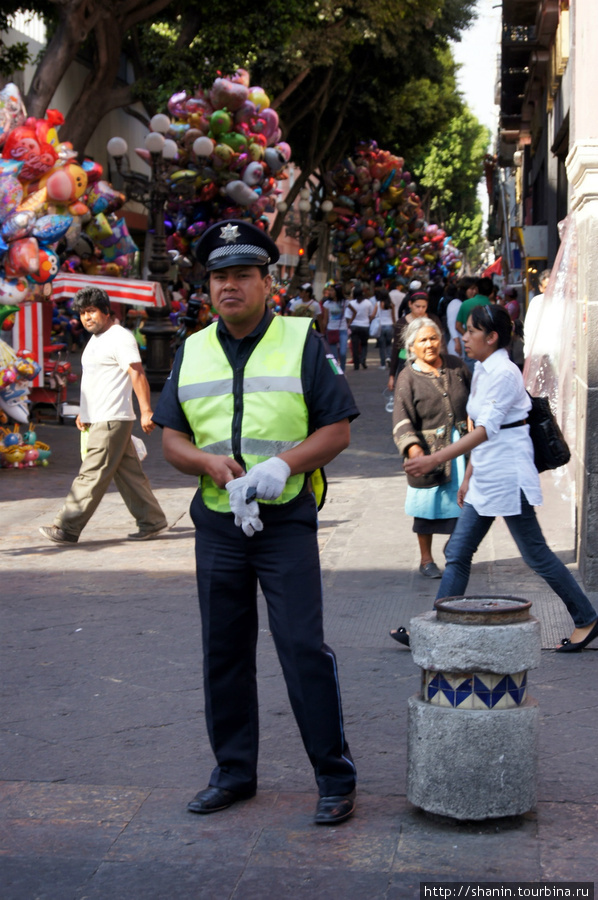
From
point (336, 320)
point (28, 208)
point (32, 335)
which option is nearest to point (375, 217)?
point (336, 320)

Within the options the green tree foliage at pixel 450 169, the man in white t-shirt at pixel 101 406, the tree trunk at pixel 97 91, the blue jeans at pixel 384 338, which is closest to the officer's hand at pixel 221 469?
the man in white t-shirt at pixel 101 406

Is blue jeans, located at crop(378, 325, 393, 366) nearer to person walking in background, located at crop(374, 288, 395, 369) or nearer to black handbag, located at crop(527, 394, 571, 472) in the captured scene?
person walking in background, located at crop(374, 288, 395, 369)

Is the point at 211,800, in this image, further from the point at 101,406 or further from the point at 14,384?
the point at 14,384

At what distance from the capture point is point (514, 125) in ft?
104

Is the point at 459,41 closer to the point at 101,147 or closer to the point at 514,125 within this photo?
the point at 514,125

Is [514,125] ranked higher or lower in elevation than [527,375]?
higher

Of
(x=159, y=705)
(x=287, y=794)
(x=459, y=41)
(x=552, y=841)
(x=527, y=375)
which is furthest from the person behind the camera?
Result: (x=459, y=41)

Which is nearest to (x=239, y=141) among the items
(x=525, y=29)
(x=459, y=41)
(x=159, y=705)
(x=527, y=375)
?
(x=525, y=29)

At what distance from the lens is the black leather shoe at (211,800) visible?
3.84 m

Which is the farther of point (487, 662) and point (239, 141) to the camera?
point (239, 141)

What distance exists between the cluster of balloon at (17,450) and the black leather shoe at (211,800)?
27.1 ft

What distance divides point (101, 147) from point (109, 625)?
29.8 m

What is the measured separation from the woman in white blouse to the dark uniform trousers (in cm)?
185

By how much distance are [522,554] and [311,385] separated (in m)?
2.25
